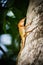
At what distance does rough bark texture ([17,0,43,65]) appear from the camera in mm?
631

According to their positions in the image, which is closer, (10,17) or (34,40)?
(34,40)

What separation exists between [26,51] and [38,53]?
58 millimetres

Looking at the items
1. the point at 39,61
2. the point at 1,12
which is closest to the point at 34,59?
the point at 39,61

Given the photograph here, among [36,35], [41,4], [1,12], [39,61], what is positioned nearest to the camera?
[39,61]

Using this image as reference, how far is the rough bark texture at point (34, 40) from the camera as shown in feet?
2.07

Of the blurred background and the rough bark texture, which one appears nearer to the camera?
the rough bark texture

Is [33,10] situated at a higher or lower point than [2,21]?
higher

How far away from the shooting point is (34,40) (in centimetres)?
70

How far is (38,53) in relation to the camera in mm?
638

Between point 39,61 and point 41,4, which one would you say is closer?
point 39,61

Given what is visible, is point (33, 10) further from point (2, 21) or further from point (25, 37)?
point (2, 21)

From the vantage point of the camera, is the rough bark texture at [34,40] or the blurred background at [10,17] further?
the blurred background at [10,17]

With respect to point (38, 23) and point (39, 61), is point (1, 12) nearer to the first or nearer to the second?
point (38, 23)

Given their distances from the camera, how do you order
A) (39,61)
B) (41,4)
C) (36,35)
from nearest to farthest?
(39,61) < (36,35) < (41,4)
